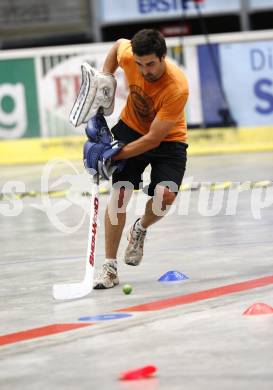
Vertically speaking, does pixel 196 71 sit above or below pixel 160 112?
below

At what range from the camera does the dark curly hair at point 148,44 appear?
8.03 meters

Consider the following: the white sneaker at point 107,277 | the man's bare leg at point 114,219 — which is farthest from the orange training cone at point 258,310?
the man's bare leg at point 114,219

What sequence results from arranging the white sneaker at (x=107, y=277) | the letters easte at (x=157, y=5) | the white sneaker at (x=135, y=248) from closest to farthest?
the white sneaker at (x=107, y=277) < the white sneaker at (x=135, y=248) < the letters easte at (x=157, y=5)

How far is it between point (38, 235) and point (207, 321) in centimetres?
497

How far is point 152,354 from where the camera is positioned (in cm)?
640

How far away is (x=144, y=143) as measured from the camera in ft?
27.5

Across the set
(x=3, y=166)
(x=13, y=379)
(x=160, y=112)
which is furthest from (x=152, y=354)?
(x=3, y=166)

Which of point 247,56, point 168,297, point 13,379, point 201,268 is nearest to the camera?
point 13,379

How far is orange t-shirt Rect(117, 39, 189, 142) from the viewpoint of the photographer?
834 centimetres

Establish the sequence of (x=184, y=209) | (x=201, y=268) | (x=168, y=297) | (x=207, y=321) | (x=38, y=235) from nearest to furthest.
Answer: (x=207, y=321)
(x=168, y=297)
(x=201, y=268)
(x=38, y=235)
(x=184, y=209)

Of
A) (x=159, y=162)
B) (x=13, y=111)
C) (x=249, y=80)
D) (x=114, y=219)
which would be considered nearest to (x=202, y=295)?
(x=114, y=219)

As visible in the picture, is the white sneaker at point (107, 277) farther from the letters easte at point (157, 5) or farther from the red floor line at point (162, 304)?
the letters easte at point (157, 5)

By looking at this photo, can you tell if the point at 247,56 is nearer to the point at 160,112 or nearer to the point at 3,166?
the point at 3,166

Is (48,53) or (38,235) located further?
(48,53)
